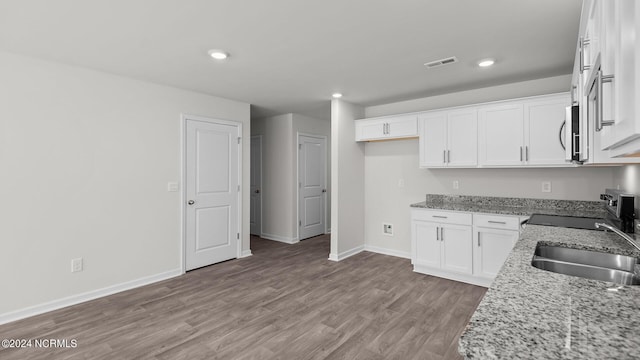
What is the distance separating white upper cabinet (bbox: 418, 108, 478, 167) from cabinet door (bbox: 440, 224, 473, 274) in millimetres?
835

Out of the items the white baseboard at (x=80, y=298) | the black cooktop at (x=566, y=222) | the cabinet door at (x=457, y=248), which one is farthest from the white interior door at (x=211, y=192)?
the black cooktop at (x=566, y=222)

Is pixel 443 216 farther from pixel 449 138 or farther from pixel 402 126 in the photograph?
pixel 402 126

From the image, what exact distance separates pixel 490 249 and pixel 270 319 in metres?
2.49

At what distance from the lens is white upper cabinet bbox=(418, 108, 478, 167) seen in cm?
384

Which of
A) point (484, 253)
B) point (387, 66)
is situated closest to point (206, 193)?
point (387, 66)

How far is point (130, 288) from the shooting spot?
11.6ft

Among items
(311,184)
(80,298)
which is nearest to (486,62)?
(311,184)

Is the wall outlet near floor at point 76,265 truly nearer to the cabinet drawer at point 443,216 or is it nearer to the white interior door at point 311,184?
the white interior door at point 311,184

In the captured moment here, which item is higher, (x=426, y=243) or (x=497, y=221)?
(x=497, y=221)

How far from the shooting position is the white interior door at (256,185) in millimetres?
6242

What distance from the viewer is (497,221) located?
11.1 feet

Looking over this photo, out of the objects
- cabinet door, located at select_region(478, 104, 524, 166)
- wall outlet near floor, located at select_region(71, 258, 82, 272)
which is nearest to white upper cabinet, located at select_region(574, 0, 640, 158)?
cabinet door, located at select_region(478, 104, 524, 166)

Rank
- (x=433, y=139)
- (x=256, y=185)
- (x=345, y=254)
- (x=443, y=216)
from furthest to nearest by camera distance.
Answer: (x=256, y=185), (x=345, y=254), (x=433, y=139), (x=443, y=216)

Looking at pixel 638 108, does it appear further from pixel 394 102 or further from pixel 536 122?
pixel 394 102
